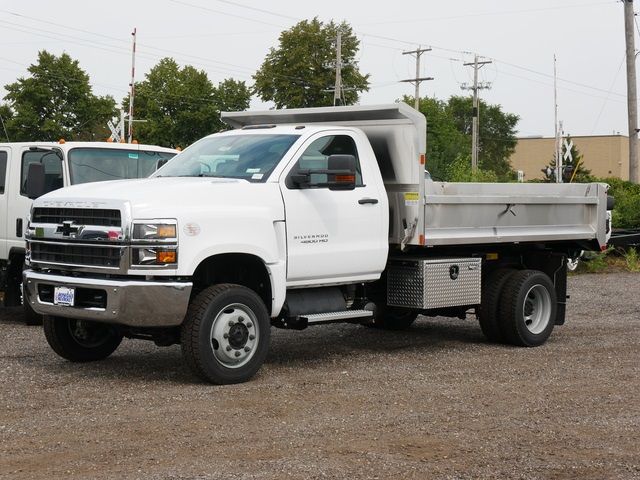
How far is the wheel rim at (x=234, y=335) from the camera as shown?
28.7 feet

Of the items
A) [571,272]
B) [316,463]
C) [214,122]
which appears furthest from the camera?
[214,122]

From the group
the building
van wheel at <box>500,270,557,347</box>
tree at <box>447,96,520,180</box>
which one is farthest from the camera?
tree at <box>447,96,520,180</box>

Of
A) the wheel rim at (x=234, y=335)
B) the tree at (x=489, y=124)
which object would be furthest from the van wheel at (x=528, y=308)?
the tree at (x=489, y=124)

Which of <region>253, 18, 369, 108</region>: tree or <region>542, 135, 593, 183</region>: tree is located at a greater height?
<region>253, 18, 369, 108</region>: tree

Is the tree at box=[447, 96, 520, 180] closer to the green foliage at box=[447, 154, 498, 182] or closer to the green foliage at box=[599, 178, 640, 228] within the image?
the green foliage at box=[447, 154, 498, 182]

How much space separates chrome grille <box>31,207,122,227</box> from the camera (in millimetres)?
8461

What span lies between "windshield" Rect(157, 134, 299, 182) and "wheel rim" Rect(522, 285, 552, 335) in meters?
3.55

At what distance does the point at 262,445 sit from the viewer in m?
6.67

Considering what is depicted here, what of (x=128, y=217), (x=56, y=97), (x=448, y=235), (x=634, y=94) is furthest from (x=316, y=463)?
(x=56, y=97)

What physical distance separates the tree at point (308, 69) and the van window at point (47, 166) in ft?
159

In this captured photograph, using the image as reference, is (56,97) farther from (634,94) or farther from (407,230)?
(407,230)

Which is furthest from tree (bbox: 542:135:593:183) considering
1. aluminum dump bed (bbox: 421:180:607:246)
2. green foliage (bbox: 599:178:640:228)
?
aluminum dump bed (bbox: 421:180:607:246)

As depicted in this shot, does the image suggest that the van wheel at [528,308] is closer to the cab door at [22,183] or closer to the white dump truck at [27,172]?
the white dump truck at [27,172]

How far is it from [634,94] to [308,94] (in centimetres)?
2977
